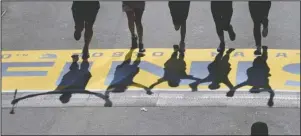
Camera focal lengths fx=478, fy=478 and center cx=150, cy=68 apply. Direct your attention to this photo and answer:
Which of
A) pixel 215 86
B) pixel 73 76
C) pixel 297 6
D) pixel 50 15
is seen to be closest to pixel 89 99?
pixel 73 76

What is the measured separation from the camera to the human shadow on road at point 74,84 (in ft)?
27.2

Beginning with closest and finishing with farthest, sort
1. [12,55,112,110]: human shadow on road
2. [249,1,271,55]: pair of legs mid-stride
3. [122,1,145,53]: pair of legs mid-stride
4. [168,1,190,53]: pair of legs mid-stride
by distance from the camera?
[12,55,112,110]: human shadow on road → [122,1,145,53]: pair of legs mid-stride → [168,1,190,53]: pair of legs mid-stride → [249,1,271,55]: pair of legs mid-stride

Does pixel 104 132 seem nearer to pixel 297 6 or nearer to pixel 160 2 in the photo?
pixel 160 2

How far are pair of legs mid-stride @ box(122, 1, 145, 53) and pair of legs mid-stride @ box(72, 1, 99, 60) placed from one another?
3.21ft

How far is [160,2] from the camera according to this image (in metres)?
11.5

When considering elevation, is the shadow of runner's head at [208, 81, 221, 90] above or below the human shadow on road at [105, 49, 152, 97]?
below

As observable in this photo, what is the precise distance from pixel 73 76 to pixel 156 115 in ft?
6.71

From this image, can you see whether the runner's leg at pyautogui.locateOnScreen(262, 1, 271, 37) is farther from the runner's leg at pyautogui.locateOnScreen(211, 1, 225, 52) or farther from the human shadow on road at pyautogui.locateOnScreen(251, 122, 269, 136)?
the human shadow on road at pyautogui.locateOnScreen(251, 122, 269, 136)

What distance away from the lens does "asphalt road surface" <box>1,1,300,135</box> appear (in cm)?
738

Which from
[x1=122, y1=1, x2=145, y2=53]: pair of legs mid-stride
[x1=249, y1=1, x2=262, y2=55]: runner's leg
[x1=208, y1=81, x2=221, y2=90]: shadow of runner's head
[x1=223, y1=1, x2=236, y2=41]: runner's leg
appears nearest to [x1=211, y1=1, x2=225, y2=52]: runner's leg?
[x1=223, y1=1, x2=236, y2=41]: runner's leg

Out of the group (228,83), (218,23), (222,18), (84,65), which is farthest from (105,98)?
(222,18)

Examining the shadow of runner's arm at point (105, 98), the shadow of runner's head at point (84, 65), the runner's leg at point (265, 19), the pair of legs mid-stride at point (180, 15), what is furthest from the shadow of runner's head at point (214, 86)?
the shadow of runner's head at point (84, 65)

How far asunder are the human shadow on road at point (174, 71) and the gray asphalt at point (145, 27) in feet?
1.94

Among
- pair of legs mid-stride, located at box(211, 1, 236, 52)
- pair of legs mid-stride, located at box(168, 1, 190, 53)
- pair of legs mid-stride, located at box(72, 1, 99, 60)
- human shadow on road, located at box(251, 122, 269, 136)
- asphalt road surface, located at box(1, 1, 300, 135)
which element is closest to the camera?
human shadow on road, located at box(251, 122, 269, 136)
